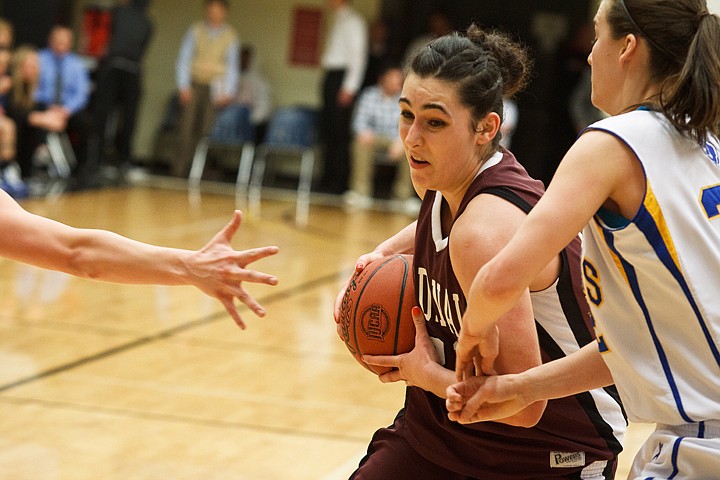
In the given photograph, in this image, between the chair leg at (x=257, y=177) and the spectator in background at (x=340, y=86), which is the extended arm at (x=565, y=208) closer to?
the chair leg at (x=257, y=177)

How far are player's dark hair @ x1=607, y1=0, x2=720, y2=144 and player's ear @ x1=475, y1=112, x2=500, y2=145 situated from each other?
434 millimetres

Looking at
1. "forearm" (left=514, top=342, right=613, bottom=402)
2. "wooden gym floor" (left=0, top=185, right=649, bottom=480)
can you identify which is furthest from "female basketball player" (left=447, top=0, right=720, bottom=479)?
"wooden gym floor" (left=0, top=185, right=649, bottom=480)

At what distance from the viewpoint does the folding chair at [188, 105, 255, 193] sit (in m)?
13.3

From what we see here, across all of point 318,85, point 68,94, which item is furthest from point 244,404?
point 318,85

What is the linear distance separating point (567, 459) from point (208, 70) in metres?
11.3

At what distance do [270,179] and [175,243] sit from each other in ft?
18.2

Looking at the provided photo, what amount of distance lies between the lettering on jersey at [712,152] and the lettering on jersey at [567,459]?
2.70 ft

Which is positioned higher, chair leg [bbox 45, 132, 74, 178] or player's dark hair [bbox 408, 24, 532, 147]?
player's dark hair [bbox 408, 24, 532, 147]

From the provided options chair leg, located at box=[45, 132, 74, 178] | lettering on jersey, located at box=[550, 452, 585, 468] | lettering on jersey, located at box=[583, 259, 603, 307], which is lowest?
chair leg, located at box=[45, 132, 74, 178]

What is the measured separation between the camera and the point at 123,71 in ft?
41.1

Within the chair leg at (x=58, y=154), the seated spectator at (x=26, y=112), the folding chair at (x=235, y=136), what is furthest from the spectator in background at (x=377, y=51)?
the seated spectator at (x=26, y=112)

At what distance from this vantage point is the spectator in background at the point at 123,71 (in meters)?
12.5

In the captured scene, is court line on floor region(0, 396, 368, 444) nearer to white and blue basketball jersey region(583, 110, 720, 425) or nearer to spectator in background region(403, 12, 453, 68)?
white and blue basketball jersey region(583, 110, 720, 425)

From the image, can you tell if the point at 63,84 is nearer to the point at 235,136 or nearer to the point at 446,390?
the point at 235,136
